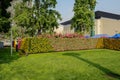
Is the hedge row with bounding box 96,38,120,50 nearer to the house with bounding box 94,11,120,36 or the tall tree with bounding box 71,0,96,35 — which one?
the tall tree with bounding box 71,0,96,35

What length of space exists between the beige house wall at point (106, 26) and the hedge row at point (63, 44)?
117 ft

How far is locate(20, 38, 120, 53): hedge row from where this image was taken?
1164 inches

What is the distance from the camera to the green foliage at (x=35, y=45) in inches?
1145

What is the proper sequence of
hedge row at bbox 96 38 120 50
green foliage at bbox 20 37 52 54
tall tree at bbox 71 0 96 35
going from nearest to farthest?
1. green foliage at bbox 20 37 52 54
2. hedge row at bbox 96 38 120 50
3. tall tree at bbox 71 0 96 35

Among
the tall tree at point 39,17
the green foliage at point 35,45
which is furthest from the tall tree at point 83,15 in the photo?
the green foliage at point 35,45

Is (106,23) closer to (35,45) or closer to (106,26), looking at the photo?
(106,26)

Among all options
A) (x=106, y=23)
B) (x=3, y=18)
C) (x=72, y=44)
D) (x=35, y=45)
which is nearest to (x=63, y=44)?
(x=72, y=44)

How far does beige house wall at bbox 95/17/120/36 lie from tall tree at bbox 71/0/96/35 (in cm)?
1768

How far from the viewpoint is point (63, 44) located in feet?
108

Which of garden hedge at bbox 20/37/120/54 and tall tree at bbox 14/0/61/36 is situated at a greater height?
tall tree at bbox 14/0/61/36

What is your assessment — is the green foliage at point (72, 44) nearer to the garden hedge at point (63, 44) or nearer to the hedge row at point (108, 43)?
the garden hedge at point (63, 44)

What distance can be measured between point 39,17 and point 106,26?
38090 mm

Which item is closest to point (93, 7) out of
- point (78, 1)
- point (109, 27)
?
point (78, 1)

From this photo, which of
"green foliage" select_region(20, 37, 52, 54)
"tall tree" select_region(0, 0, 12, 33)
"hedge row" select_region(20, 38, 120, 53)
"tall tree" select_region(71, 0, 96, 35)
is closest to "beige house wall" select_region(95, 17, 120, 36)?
"tall tree" select_region(71, 0, 96, 35)
